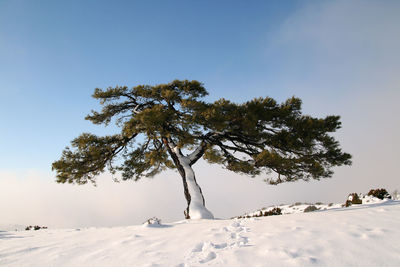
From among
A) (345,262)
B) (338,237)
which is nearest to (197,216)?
(338,237)

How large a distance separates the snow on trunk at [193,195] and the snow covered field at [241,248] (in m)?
6.23

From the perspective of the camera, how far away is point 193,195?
41.7 ft

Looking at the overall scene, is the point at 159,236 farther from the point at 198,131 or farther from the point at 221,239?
the point at 198,131

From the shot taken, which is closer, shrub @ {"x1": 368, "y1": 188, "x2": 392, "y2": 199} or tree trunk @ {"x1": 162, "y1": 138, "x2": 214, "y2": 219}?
tree trunk @ {"x1": 162, "y1": 138, "x2": 214, "y2": 219}

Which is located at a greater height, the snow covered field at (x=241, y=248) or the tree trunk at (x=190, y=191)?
the tree trunk at (x=190, y=191)

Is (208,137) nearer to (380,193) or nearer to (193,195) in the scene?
(193,195)

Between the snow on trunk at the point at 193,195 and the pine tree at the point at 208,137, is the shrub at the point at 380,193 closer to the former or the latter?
the pine tree at the point at 208,137

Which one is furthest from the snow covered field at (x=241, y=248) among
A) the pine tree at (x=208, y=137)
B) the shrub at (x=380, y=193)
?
the shrub at (x=380, y=193)

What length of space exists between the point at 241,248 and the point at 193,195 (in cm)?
878

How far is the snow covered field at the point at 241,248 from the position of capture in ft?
11.7

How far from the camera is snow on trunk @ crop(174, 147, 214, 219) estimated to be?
1172 centimetres

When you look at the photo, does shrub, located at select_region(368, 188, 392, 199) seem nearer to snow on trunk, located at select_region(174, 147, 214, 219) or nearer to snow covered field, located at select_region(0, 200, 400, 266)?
snow on trunk, located at select_region(174, 147, 214, 219)

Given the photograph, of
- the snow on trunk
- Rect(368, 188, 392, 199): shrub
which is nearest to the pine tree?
the snow on trunk

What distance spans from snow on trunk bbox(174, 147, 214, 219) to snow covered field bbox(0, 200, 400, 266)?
6.23 meters
